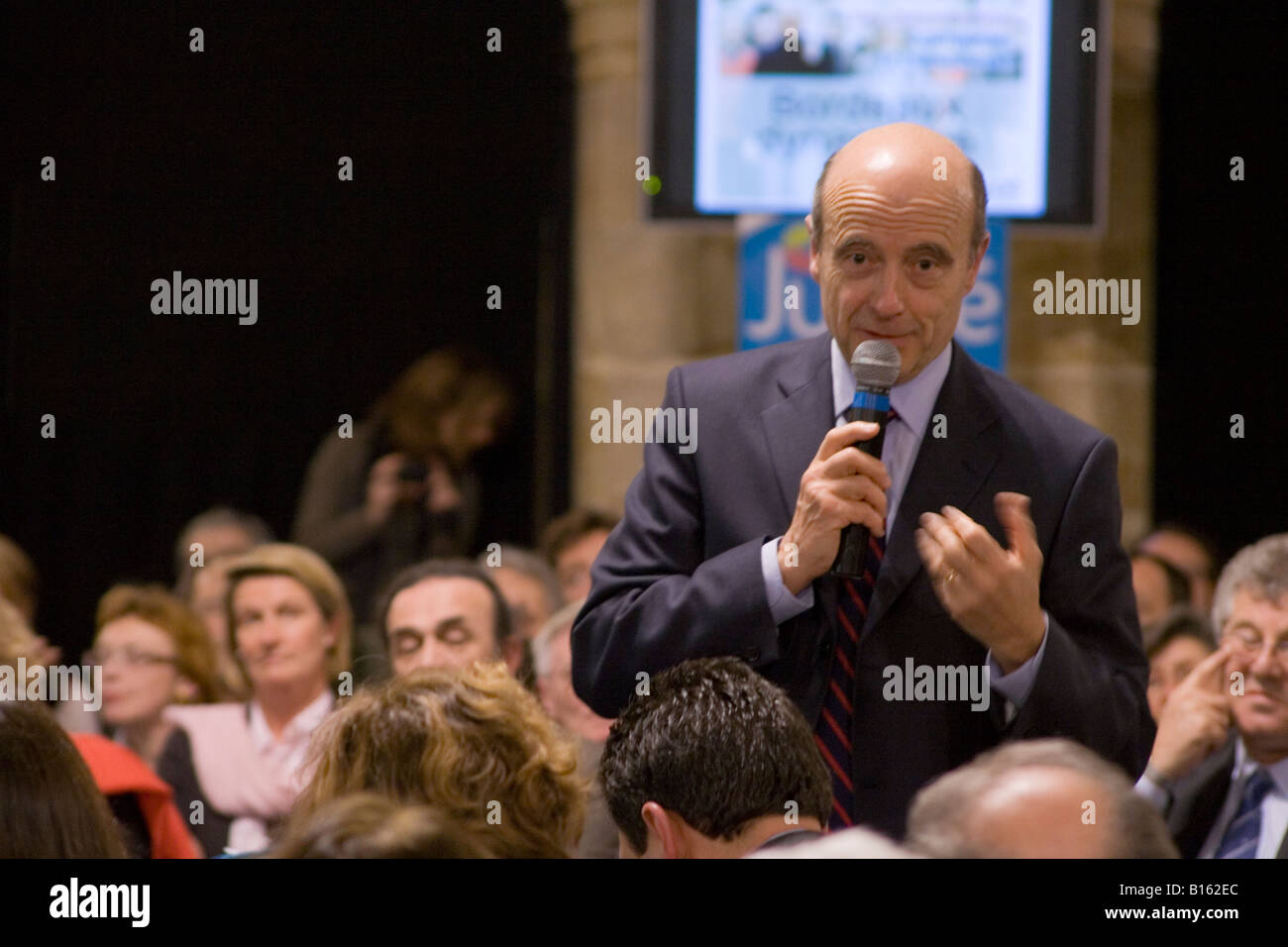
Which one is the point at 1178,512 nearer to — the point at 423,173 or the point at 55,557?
the point at 423,173

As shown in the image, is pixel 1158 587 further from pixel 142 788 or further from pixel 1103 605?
pixel 142 788

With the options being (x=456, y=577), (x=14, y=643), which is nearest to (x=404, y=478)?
(x=456, y=577)

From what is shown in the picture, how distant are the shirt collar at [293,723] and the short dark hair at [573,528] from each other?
102 centimetres

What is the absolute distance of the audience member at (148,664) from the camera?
477 centimetres

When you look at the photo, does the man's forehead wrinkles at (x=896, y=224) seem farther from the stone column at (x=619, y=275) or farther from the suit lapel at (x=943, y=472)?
the stone column at (x=619, y=275)

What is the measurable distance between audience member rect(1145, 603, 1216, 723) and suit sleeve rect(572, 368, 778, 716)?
203cm

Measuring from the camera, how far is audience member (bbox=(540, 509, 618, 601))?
5.33 metres

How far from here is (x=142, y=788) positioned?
11.2ft

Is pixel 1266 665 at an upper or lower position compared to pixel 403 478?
lower

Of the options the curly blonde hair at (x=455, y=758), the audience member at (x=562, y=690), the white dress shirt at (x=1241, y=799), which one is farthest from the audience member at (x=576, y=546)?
the curly blonde hair at (x=455, y=758)

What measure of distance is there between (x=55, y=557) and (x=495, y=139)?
2378 millimetres

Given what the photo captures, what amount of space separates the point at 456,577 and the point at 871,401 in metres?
2.16
